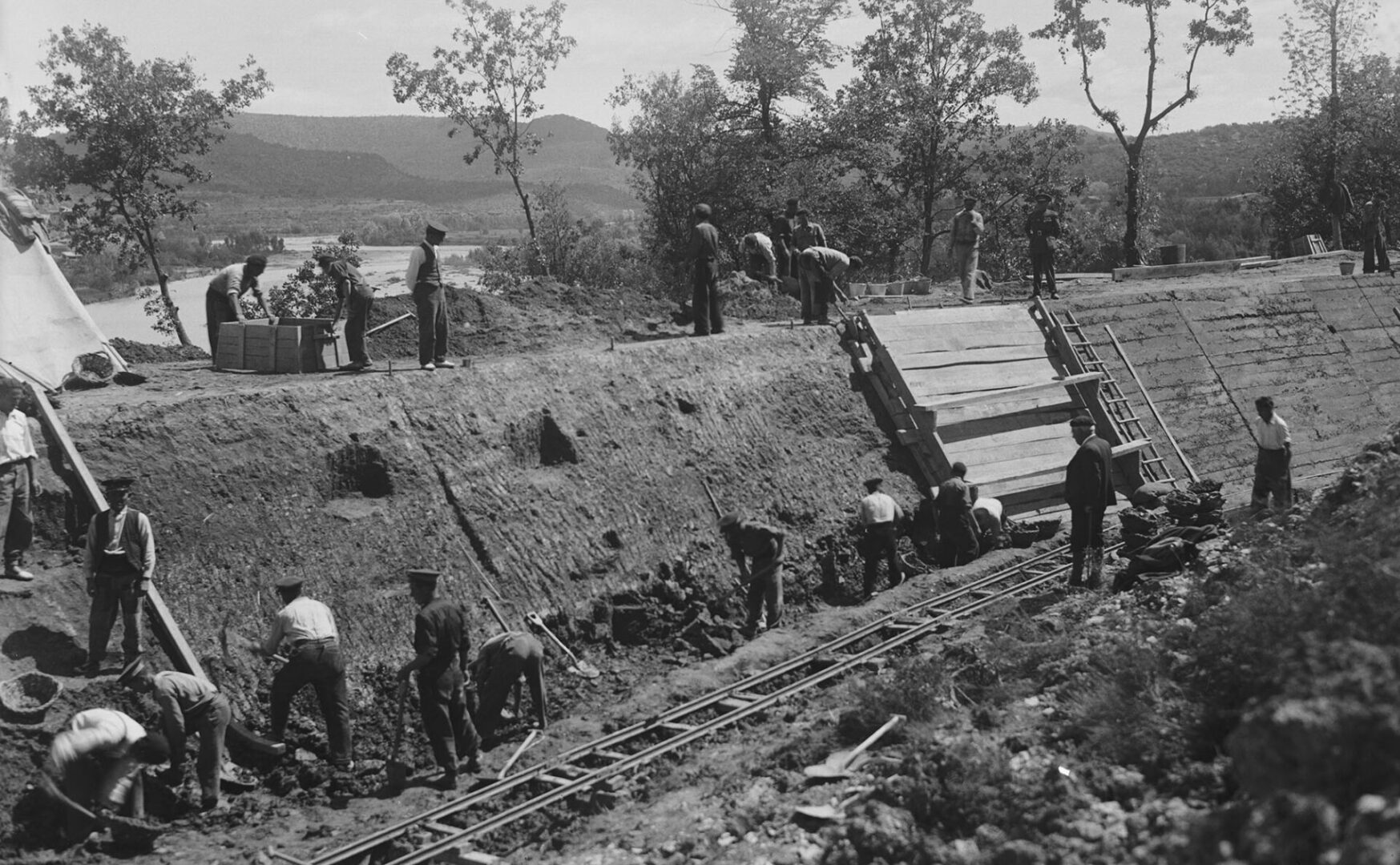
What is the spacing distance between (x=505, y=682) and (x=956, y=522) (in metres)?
6.22

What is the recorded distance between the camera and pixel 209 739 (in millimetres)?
8547

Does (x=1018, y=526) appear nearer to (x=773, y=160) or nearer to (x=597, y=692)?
(x=597, y=692)

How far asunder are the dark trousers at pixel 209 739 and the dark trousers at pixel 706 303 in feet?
29.5

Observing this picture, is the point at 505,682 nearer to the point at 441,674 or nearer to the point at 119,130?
the point at 441,674

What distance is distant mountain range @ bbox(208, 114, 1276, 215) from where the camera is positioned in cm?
6931

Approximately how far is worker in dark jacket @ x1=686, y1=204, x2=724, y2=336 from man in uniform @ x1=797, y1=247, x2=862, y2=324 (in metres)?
1.52

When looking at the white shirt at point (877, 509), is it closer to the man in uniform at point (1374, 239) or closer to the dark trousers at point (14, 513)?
the dark trousers at point (14, 513)

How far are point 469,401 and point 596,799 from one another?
565 cm

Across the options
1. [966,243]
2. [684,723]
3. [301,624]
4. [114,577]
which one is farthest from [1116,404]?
[114,577]

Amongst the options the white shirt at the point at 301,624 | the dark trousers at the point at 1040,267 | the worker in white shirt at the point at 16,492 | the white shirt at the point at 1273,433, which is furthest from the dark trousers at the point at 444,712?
the dark trousers at the point at 1040,267

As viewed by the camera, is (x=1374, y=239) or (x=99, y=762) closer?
(x=99, y=762)

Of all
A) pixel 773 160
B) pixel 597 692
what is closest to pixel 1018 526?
pixel 597 692

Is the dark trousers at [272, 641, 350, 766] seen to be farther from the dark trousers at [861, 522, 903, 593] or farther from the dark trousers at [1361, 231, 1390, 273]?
the dark trousers at [1361, 231, 1390, 273]

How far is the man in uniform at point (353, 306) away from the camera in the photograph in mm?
13430
